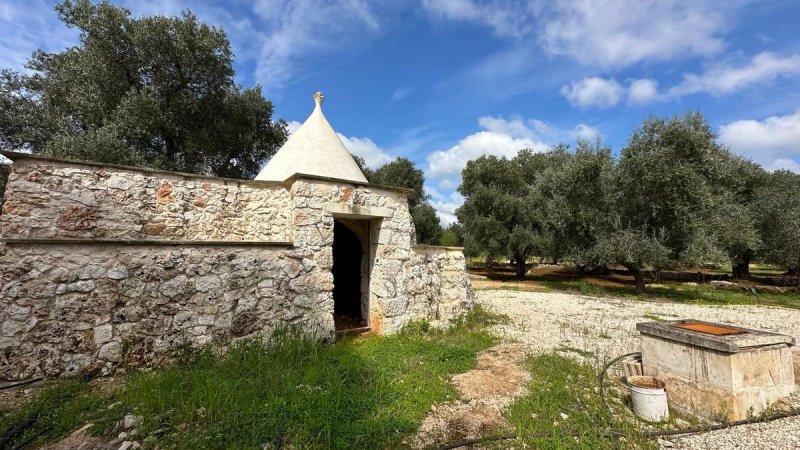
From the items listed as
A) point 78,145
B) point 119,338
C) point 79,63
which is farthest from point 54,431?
point 79,63

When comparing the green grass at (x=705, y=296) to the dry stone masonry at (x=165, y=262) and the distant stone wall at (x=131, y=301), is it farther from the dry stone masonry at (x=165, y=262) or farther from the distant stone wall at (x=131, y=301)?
the distant stone wall at (x=131, y=301)

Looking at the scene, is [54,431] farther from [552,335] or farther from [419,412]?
[552,335]

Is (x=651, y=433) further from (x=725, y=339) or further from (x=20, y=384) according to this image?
(x=20, y=384)

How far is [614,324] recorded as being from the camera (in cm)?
766

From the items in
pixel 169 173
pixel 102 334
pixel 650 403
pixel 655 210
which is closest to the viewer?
pixel 650 403

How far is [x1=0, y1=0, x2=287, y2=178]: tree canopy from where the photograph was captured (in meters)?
11.4

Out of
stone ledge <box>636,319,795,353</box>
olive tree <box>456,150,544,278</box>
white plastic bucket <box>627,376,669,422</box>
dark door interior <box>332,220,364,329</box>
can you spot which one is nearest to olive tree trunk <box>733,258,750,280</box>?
olive tree <box>456,150,544,278</box>

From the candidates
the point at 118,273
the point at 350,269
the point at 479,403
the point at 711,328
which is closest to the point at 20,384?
the point at 118,273

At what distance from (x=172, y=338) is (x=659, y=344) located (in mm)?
6260

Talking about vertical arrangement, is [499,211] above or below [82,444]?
above

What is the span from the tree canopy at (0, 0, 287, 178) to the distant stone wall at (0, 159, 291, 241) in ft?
24.1

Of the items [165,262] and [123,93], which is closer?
[165,262]

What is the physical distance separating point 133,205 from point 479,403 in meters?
5.87

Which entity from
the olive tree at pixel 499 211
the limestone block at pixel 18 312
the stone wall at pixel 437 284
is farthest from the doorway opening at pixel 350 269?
the olive tree at pixel 499 211
